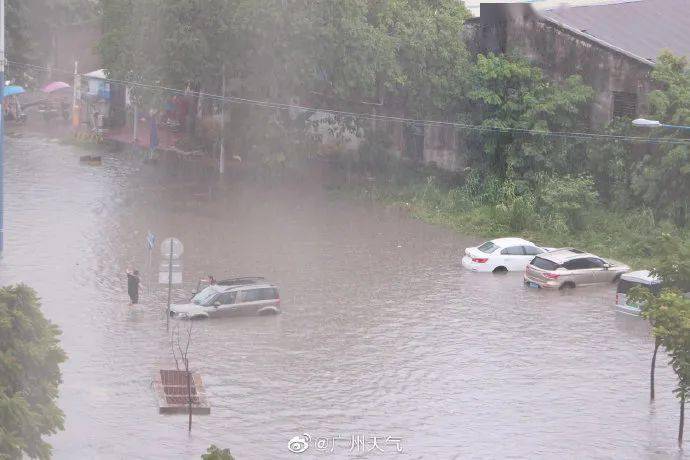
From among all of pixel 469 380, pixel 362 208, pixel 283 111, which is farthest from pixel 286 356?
pixel 283 111

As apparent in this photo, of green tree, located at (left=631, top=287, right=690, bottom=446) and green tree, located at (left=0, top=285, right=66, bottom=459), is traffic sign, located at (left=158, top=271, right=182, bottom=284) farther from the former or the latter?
green tree, located at (left=631, top=287, right=690, bottom=446)

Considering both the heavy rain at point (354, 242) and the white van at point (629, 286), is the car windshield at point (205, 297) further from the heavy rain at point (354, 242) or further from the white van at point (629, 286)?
the white van at point (629, 286)

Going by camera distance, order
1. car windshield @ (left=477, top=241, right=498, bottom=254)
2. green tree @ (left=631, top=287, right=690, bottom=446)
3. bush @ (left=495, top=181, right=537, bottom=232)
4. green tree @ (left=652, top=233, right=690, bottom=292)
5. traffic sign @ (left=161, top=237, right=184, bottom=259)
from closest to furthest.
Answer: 1. green tree @ (left=631, top=287, right=690, bottom=446)
2. green tree @ (left=652, top=233, right=690, bottom=292)
3. traffic sign @ (left=161, top=237, right=184, bottom=259)
4. car windshield @ (left=477, top=241, right=498, bottom=254)
5. bush @ (left=495, top=181, right=537, bottom=232)

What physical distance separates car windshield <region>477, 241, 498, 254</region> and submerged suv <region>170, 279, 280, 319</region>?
7.78m

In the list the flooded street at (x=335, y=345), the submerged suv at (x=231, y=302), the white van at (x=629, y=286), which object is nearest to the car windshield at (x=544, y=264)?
the flooded street at (x=335, y=345)

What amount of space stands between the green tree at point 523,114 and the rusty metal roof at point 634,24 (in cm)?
206

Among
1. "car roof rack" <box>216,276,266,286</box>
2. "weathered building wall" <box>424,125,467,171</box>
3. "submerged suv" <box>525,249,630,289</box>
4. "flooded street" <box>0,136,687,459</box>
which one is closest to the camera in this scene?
"flooded street" <box>0,136,687,459</box>

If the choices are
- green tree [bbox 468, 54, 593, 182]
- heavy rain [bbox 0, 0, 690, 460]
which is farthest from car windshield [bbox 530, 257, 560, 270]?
green tree [bbox 468, 54, 593, 182]

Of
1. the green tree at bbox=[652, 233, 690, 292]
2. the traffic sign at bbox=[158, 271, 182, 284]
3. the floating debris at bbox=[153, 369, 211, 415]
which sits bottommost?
the floating debris at bbox=[153, 369, 211, 415]

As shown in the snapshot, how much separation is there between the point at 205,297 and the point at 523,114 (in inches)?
696

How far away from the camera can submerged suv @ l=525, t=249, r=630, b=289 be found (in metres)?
31.5

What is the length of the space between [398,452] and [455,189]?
2362 centimetres

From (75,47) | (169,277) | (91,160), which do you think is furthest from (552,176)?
(75,47)

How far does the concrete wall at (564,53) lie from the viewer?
40188mm
